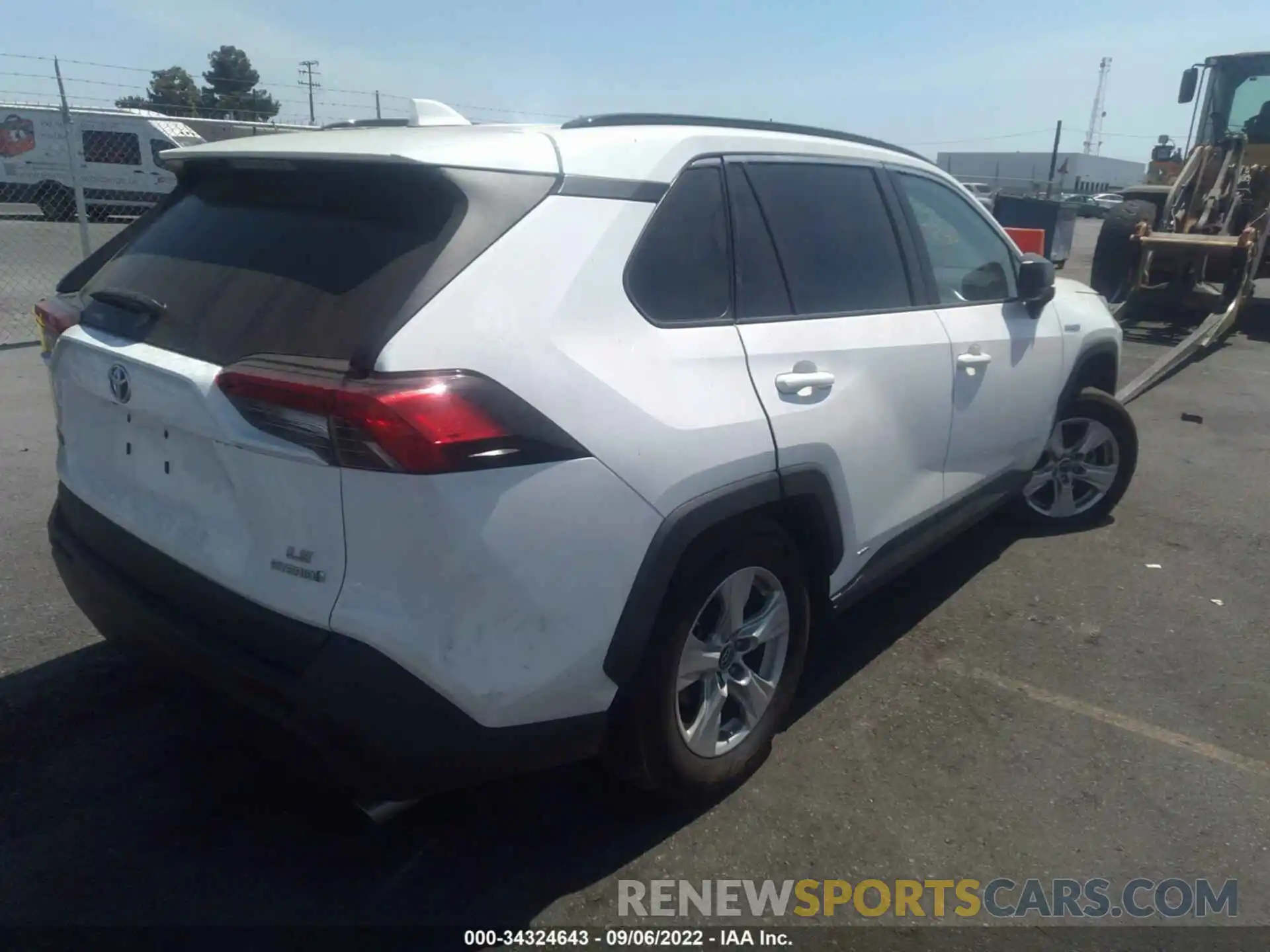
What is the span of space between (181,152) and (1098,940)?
10.8 feet

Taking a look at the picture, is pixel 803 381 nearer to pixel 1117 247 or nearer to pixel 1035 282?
pixel 1035 282

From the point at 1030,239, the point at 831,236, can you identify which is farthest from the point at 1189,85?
the point at 831,236

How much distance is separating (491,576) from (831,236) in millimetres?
1842

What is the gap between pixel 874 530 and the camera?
3.39 metres

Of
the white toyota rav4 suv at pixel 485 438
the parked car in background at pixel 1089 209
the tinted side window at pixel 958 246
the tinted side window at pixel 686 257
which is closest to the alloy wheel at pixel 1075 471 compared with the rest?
the tinted side window at pixel 958 246

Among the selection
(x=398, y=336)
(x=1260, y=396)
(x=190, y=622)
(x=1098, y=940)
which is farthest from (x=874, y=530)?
(x=1260, y=396)

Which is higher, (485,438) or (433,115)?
(433,115)

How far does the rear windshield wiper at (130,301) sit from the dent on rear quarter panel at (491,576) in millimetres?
893

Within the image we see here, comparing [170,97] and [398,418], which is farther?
[170,97]

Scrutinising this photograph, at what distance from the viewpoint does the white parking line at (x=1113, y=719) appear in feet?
10.7

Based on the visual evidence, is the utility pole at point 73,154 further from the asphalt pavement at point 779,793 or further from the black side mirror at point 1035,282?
the black side mirror at point 1035,282

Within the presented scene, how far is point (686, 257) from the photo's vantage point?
2.71 meters

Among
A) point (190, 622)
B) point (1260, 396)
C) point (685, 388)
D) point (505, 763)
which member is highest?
point (685, 388)

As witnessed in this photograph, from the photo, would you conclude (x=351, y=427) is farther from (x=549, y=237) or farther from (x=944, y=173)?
(x=944, y=173)
